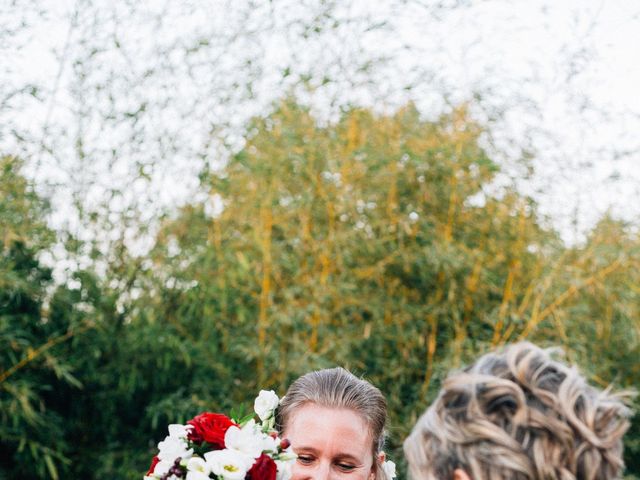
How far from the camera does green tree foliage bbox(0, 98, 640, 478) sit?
524cm

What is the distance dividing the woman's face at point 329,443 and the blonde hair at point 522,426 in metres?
1.14

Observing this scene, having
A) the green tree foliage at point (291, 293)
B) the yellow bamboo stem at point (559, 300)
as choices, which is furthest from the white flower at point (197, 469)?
the yellow bamboo stem at point (559, 300)

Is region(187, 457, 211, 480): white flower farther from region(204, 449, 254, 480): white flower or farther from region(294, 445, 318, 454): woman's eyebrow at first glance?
region(294, 445, 318, 454): woman's eyebrow

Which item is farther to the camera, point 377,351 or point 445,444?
point 377,351

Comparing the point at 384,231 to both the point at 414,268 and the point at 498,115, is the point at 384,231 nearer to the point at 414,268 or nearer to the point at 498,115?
the point at 414,268

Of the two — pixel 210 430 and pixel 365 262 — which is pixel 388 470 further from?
pixel 365 262

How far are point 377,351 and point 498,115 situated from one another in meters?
1.75

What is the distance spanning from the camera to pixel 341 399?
2.96m

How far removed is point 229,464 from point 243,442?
0.26ft

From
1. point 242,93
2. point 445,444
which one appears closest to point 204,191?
point 242,93

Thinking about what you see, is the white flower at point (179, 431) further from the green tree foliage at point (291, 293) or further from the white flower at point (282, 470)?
the green tree foliage at point (291, 293)

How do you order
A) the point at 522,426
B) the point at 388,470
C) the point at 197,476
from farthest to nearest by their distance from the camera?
the point at 388,470 < the point at 197,476 < the point at 522,426

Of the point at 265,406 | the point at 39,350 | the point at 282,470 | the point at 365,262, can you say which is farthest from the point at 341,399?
the point at 39,350

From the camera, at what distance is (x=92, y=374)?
5.36m
